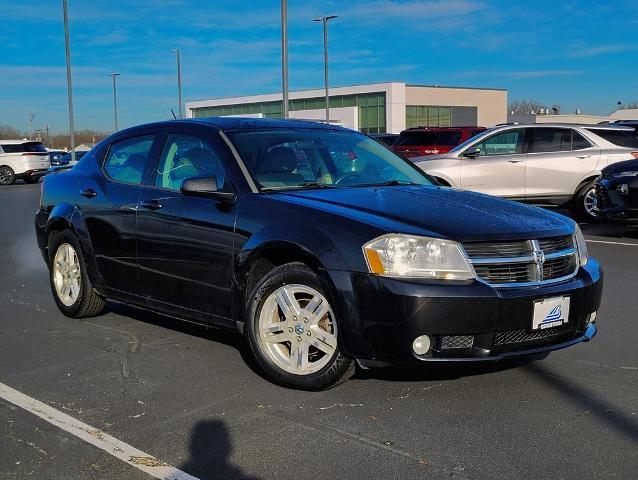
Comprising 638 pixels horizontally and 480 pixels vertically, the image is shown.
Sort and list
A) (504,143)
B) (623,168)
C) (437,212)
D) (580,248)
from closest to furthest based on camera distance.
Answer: (437,212) → (580,248) → (623,168) → (504,143)

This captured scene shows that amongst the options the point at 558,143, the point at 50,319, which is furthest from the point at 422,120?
the point at 50,319

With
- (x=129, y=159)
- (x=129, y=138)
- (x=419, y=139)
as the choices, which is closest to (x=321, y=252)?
(x=129, y=159)

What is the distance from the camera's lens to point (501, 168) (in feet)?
44.5

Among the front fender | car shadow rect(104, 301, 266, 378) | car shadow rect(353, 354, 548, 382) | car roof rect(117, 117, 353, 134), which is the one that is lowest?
car shadow rect(104, 301, 266, 378)

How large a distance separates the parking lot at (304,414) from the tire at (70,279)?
398 mm

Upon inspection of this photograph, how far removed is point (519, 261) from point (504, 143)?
10087 millimetres

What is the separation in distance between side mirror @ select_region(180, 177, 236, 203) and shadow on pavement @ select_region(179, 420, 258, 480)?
145 cm

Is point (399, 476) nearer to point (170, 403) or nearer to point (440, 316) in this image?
point (440, 316)

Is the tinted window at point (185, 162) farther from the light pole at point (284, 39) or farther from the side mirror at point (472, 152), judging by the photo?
the light pole at point (284, 39)

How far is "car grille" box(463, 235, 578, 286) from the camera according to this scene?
4.08 metres

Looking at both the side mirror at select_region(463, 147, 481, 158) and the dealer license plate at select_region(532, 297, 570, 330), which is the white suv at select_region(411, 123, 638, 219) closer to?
the side mirror at select_region(463, 147, 481, 158)

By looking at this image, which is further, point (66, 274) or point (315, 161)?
point (66, 274)

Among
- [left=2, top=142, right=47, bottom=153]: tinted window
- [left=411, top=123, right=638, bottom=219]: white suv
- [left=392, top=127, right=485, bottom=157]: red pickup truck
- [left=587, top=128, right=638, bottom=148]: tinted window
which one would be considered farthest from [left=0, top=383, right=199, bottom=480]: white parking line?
[left=2, top=142, right=47, bottom=153]: tinted window

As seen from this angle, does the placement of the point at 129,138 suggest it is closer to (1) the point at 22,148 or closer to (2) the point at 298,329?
(2) the point at 298,329
